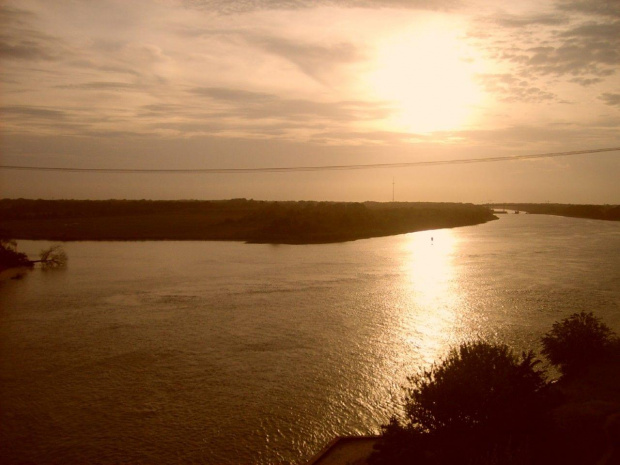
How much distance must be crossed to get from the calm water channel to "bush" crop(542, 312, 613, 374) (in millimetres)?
1951

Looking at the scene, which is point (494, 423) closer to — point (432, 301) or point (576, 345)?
point (576, 345)

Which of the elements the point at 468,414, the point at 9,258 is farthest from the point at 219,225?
the point at 468,414

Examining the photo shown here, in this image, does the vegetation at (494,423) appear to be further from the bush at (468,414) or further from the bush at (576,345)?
the bush at (576,345)

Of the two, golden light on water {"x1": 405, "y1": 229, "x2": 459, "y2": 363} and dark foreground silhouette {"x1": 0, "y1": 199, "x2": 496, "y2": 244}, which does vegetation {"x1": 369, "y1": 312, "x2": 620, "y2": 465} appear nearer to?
golden light on water {"x1": 405, "y1": 229, "x2": 459, "y2": 363}

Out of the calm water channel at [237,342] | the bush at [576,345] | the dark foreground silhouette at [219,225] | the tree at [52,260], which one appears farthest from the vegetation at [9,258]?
the bush at [576,345]

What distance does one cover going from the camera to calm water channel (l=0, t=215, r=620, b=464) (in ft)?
41.0

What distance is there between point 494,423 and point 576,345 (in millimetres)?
7660

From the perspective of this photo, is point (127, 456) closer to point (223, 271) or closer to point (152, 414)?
point (152, 414)

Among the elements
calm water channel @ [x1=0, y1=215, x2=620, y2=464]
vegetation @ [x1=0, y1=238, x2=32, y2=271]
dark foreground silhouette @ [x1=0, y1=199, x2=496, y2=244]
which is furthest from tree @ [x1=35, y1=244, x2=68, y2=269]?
dark foreground silhouette @ [x1=0, y1=199, x2=496, y2=244]

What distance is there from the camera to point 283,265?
41.7 metres

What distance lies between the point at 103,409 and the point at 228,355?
5102 millimetres

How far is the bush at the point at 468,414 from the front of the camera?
923cm

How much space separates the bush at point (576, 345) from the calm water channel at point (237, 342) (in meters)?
1.95

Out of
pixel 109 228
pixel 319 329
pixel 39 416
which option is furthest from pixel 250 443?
pixel 109 228
